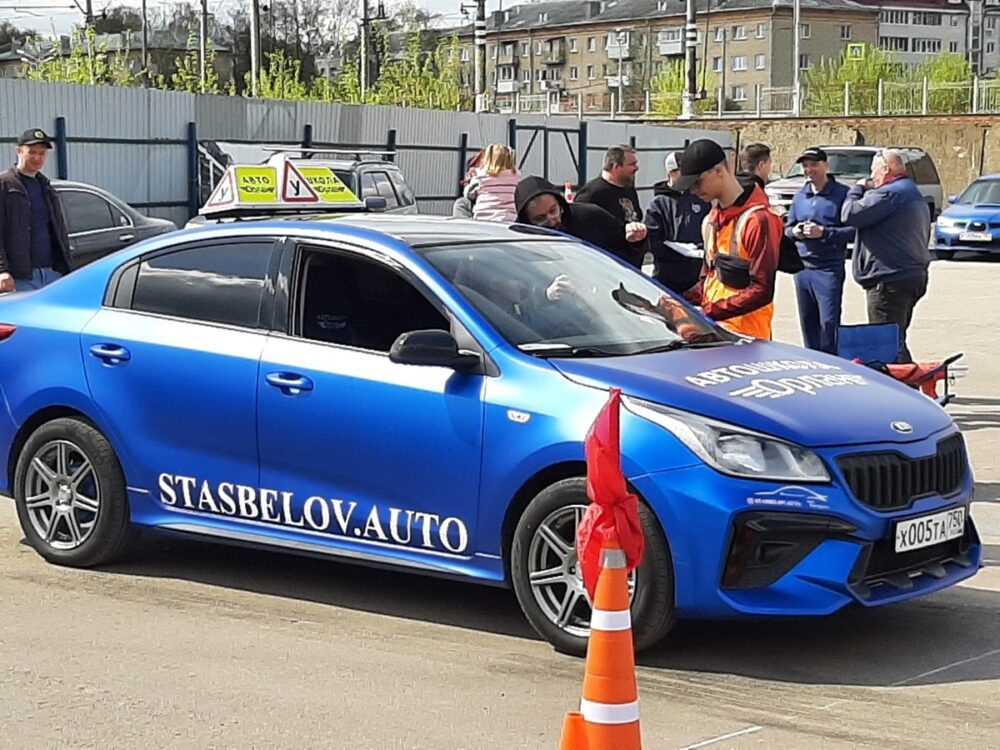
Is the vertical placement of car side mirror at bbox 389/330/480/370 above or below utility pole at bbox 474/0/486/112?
below

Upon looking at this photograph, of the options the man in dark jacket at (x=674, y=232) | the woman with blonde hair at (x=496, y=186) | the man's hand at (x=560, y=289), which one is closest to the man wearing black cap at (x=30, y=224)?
the woman with blonde hair at (x=496, y=186)

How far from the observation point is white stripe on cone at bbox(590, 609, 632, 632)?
4.26 meters

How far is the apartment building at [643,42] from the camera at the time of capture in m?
126

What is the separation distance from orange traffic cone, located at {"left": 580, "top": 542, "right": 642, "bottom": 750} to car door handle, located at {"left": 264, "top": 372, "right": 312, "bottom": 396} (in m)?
2.46

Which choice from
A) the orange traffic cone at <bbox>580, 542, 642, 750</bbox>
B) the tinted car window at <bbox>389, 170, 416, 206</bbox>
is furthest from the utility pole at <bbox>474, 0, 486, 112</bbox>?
the orange traffic cone at <bbox>580, 542, 642, 750</bbox>

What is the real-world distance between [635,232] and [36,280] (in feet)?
12.4

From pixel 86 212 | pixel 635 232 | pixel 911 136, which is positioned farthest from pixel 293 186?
pixel 911 136

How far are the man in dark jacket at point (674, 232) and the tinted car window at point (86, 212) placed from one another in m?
8.64

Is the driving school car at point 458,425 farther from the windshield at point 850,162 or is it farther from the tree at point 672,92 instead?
the tree at point 672,92

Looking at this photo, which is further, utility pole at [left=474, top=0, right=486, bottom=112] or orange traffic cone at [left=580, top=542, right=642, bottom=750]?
utility pole at [left=474, top=0, right=486, bottom=112]

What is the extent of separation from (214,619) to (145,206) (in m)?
22.5

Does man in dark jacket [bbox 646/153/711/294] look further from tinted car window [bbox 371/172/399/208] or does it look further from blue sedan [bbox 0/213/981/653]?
tinted car window [bbox 371/172/399/208]

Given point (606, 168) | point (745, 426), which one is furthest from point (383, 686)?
point (606, 168)

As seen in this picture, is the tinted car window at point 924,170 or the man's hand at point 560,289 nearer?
the man's hand at point 560,289
